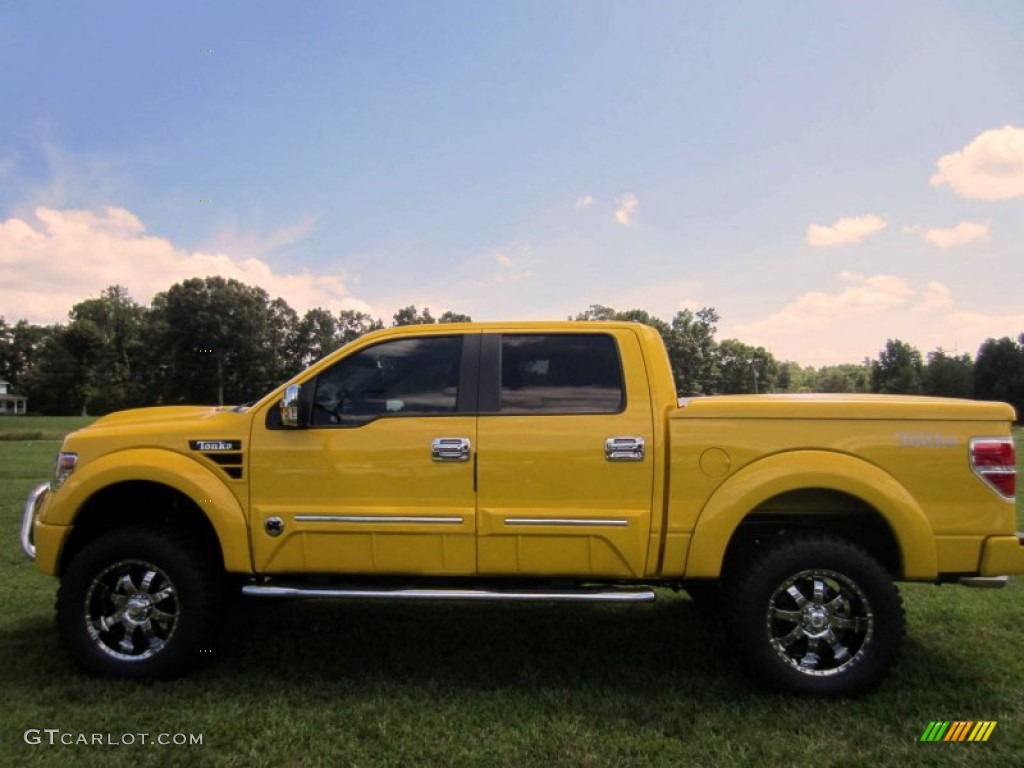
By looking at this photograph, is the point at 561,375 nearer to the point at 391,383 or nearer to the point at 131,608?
the point at 391,383

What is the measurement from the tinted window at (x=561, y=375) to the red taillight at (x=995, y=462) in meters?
1.82

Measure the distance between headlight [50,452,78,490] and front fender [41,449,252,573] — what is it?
0.20 feet

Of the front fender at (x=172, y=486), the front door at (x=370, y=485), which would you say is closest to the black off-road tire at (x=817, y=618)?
the front door at (x=370, y=485)

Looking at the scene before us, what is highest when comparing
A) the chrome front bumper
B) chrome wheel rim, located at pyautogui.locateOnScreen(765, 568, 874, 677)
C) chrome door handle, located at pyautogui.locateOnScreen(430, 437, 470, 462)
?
chrome door handle, located at pyautogui.locateOnScreen(430, 437, 470, 462)

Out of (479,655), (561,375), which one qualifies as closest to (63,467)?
(479,655)

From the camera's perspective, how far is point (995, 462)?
11.9ft

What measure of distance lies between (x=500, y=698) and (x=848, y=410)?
234cm

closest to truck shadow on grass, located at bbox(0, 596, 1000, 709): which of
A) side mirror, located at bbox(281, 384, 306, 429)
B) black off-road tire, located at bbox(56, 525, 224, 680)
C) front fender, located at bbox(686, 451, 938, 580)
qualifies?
black off-road tire, located at bbox(56, 525, 224, 680)

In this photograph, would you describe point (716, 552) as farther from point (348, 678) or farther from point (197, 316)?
point (197, 316)

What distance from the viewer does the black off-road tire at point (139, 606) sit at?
388 cm

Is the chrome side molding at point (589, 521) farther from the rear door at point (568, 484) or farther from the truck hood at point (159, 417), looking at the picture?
the truck hood at point (159, 417)

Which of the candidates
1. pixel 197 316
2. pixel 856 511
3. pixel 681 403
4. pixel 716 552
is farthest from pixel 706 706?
pixel 197 316

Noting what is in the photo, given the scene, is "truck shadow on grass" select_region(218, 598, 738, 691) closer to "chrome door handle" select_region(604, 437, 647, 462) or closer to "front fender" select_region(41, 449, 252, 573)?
"front fender" select_region(41, 449, 252, 573)

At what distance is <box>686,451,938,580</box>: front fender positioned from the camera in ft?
12.0
